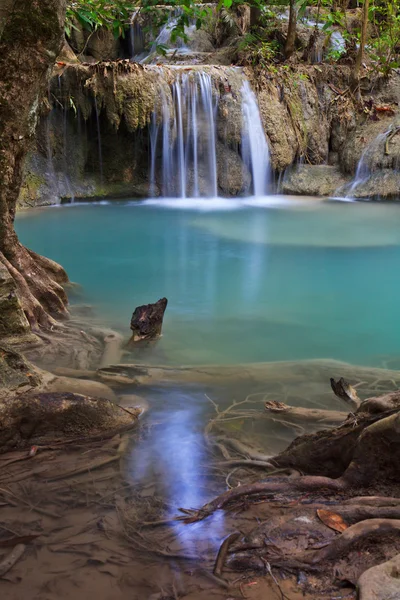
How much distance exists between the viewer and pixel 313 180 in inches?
617

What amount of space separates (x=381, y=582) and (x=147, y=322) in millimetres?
3640

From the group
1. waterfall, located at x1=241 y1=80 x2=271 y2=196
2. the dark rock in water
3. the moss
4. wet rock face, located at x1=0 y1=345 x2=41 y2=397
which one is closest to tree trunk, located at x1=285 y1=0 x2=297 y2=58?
waterfall, located at x1=241 y1=80 x2=271 y2=196

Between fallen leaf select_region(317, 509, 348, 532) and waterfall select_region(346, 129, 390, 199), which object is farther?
waterfall select_region(346, 129, 390, 199)

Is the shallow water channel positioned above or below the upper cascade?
below

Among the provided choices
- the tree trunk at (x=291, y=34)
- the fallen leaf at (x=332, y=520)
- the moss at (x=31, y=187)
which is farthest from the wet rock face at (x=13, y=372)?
the tree trunk at (x=291, y=34)

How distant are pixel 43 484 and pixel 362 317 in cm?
468

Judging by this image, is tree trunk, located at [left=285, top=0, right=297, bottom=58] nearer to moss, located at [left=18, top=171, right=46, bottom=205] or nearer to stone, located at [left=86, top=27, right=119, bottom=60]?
stone, located at [left=86, top=27, right=119, bottom=60]

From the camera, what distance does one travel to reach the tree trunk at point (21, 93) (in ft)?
14.0

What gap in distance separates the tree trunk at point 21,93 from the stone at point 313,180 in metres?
11.6

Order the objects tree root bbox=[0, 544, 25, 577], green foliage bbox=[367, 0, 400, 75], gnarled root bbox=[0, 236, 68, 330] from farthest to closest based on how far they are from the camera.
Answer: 1. green foliage bbox=[367, 0, 400, 75]
2. gnarled root bbox=[0, 236, 68, 330]
3. tree root bbox=[0, 544, 25, 577]

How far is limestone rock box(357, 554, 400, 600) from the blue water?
3.21 metres

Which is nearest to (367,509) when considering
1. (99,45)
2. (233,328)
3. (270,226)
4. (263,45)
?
(233,328)

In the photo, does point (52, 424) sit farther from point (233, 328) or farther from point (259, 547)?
point (233, 328)

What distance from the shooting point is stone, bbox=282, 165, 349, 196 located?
15.5 meters
